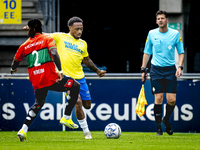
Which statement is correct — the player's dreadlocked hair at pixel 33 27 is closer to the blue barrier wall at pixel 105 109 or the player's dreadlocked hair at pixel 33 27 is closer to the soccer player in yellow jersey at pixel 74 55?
the soccer player in yellow jersey at pixel 74 55

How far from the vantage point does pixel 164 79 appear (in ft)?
26.1

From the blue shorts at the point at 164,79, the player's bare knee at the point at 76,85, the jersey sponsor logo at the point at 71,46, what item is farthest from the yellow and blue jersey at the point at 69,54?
the blue shorts at the point at 164,79

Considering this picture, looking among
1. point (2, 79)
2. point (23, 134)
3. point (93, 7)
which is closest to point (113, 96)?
point (2, 79)

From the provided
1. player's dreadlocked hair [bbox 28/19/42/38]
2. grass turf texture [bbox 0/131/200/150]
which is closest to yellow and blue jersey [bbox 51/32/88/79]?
player's dreadlocked hair [bbox 28/19/42/38]

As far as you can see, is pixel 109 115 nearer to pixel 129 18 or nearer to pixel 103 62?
pixel 103 62

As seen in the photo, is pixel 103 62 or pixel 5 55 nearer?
pixel 5 55

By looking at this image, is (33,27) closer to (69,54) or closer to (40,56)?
(40,56)

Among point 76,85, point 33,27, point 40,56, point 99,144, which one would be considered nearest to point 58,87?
point 76,85

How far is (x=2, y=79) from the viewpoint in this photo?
9.44m

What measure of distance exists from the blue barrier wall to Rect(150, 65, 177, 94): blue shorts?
1.41 metres

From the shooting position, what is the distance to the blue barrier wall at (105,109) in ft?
30.6

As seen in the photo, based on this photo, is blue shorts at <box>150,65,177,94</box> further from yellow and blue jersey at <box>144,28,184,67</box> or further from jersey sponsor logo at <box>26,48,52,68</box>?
jersey sponsor logo at <box>26,48,52,68</box>

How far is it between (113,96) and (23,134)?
12.3ft

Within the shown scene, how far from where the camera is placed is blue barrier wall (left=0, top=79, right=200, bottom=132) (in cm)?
931
